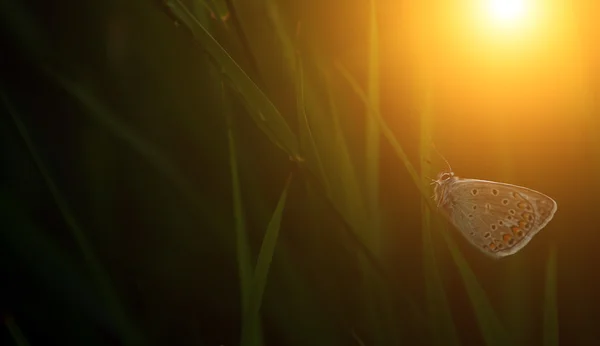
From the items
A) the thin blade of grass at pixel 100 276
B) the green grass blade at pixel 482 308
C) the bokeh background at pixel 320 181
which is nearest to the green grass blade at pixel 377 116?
the bokeh background at pixel 320 181

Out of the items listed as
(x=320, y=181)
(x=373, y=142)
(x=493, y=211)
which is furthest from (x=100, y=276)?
(x=493, y=211)

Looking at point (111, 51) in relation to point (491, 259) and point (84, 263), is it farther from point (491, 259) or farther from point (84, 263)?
point (491, 259)

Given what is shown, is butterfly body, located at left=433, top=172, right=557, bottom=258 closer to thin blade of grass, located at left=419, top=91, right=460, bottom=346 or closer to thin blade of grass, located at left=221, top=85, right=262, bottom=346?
thin blade of grass, located at left=419, top=91, right=460, bottom=346

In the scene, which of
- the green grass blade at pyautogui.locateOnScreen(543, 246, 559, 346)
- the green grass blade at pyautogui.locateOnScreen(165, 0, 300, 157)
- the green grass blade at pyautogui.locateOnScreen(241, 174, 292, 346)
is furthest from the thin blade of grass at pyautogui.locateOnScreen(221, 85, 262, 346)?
the green grass blade at pyautogui.locateOnScreen(543, 246, 559, 346)

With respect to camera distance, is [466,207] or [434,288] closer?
[434,288]

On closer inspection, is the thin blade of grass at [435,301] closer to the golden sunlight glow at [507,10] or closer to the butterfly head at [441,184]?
the butterfly head at [441,184]

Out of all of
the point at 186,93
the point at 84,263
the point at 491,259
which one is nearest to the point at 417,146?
the point at 491,259

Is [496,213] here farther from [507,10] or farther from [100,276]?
[100,276]
